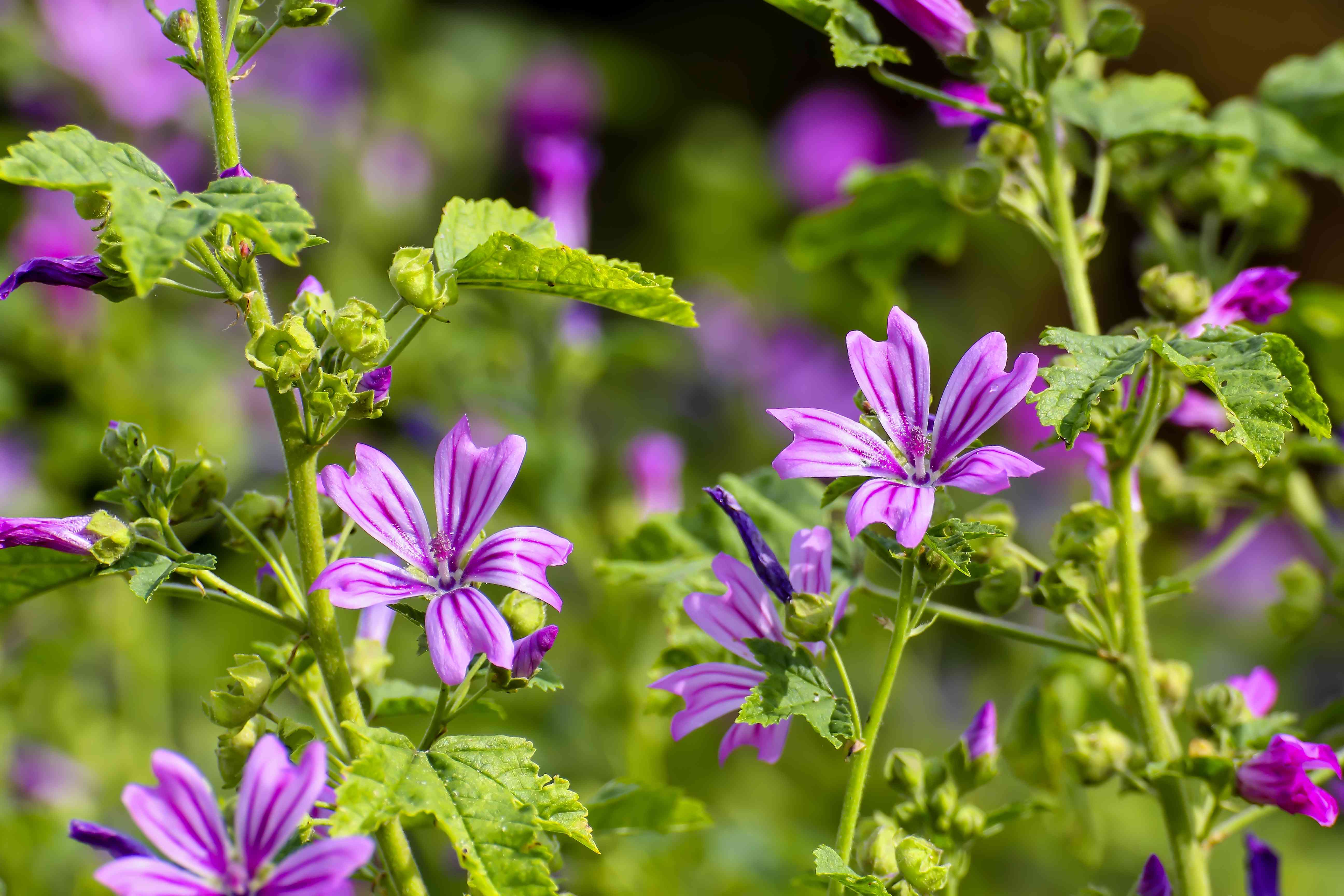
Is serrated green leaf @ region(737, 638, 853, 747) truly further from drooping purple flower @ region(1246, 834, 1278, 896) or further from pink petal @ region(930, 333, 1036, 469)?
drooping purple flower @ region(1246, 834, 1278, 896)

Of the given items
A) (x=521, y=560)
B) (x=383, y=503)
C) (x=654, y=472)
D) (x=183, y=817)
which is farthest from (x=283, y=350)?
(x=654, y=472)

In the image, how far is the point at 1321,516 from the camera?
5.94 ft

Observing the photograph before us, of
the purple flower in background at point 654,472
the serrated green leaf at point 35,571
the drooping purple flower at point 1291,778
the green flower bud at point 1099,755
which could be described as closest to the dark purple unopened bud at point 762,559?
the green flower bud at point 1099,755

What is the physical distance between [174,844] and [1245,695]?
1216mm

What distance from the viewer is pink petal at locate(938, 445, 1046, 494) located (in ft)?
3.36

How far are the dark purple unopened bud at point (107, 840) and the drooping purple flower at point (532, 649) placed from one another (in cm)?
33

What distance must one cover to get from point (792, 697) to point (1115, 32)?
2.81 feet

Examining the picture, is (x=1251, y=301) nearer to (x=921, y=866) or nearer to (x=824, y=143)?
(x=921, y=866)

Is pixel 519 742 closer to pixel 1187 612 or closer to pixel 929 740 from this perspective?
pixel 929 740

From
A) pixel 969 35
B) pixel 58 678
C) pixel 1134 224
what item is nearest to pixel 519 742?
pixel 969 35

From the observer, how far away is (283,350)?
3.51 feet

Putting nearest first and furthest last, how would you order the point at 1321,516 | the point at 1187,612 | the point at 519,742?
1. the point at 519,742
2. the point at 1321,516
3. the point at 1187,612

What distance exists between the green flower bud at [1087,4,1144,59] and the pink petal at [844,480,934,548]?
2.14 feet

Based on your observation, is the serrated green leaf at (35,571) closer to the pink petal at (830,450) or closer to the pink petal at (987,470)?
the pink petal at (830,450)
